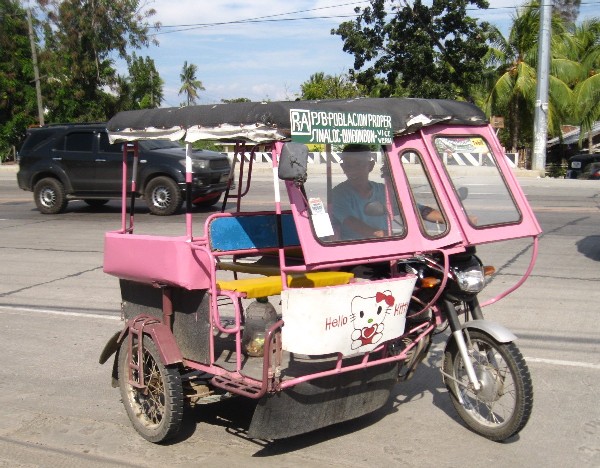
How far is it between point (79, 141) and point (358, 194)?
1443 centimetres

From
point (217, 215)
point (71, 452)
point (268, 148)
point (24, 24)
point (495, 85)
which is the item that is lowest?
point (71, 452)

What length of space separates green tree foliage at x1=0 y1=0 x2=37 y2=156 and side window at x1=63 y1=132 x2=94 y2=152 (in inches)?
989

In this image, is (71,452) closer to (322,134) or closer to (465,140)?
(322,134)

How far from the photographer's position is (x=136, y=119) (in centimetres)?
509

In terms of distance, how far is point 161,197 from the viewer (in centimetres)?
1709

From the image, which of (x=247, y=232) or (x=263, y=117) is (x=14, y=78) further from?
(x=263, y=117)

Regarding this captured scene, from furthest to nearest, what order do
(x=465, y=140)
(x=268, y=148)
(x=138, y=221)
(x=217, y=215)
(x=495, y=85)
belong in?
1. (x=495, y=85)
2. (x=138, y=221)
3. (x=217, y=215)
4. (x=465, y=140)
5. (x=268, y=148)

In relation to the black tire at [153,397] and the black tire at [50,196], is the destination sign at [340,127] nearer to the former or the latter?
the black tire at [153,397]

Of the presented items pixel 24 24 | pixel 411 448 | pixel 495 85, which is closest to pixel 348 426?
pixel 411 448

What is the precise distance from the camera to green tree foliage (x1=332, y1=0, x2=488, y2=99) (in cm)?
3425

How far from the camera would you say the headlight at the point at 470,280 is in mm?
4598

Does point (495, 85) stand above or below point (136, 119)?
above

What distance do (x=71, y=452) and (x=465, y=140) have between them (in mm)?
3115

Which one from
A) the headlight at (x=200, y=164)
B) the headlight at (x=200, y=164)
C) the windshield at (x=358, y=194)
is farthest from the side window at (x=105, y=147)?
the windshield at (x=358, y=194)
